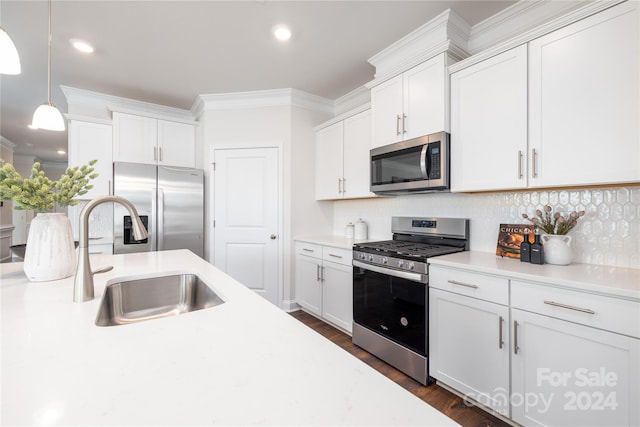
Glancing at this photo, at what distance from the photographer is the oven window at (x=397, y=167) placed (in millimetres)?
2219

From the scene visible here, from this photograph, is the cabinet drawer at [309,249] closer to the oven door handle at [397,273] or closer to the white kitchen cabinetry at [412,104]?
the oven door handle at [397,273]

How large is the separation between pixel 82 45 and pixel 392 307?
10.8ft

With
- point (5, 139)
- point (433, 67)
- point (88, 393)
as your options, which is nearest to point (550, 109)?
point (433, 67)

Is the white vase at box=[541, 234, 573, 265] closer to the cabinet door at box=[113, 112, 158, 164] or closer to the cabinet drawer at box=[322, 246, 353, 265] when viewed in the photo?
the cabinet drawer at box=[322, 246, 353, 265]

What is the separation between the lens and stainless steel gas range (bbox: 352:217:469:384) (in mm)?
1925

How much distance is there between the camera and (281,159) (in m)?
3.38

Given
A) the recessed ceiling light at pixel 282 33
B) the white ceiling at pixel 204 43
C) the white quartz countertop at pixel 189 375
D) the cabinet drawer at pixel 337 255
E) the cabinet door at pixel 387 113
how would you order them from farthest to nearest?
1. the cabinet drawer at pixel 337 255
2. the cabinet door at pixel 387 113
3. the recessed ceiling light at pixel 282 33
4. the white ceiling at pixel 204 43
5. the white quartz countertop at pixel 189 375

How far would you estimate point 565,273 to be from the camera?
144 centimetres

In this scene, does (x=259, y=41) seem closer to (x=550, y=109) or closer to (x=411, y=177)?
(x=411, y=177)

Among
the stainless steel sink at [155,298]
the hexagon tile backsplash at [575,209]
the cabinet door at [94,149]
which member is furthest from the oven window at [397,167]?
the cabinet door at [94,149]

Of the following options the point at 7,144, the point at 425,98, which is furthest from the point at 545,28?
the point at 7,144

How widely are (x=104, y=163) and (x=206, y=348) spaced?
346 centimetres

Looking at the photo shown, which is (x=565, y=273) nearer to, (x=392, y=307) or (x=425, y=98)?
(x=392, y=307)

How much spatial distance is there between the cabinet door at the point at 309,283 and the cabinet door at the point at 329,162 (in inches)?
30.6
